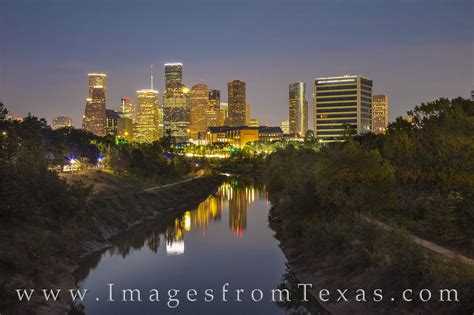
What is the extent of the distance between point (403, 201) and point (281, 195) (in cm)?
2856

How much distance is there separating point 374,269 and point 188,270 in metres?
18.3

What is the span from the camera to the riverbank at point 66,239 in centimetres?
3144

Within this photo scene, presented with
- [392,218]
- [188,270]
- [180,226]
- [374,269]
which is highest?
[392,218]

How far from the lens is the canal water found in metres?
34.0

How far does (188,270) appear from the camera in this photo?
143ft

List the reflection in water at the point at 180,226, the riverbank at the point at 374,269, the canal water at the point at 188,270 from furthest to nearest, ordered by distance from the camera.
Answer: the reflection in water at the point at 180,226 < the canal water at the point at 188,270 < the riverbank at the point at 374,269

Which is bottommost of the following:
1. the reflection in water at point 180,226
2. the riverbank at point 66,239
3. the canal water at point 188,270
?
the reflection in water at point 180,226

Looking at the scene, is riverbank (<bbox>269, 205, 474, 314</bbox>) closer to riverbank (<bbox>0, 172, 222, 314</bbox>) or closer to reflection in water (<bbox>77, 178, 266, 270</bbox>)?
reflection in water (<bbox>77, 178, 266, 270</bbox>)

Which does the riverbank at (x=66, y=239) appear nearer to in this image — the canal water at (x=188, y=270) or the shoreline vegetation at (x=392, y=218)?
the canal water at (x=188, y=270)

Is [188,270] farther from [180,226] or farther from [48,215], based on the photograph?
[180,226]

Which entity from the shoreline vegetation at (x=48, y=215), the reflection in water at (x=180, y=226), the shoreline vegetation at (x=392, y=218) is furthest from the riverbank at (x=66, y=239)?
the shoreline vegetation at (x=392, y=218)

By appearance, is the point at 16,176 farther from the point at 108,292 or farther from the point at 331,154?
the point at 331,154

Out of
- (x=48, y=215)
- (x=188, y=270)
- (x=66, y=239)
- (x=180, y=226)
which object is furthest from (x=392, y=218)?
(x=180, y=226)

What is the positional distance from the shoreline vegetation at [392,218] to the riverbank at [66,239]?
1806 cm
